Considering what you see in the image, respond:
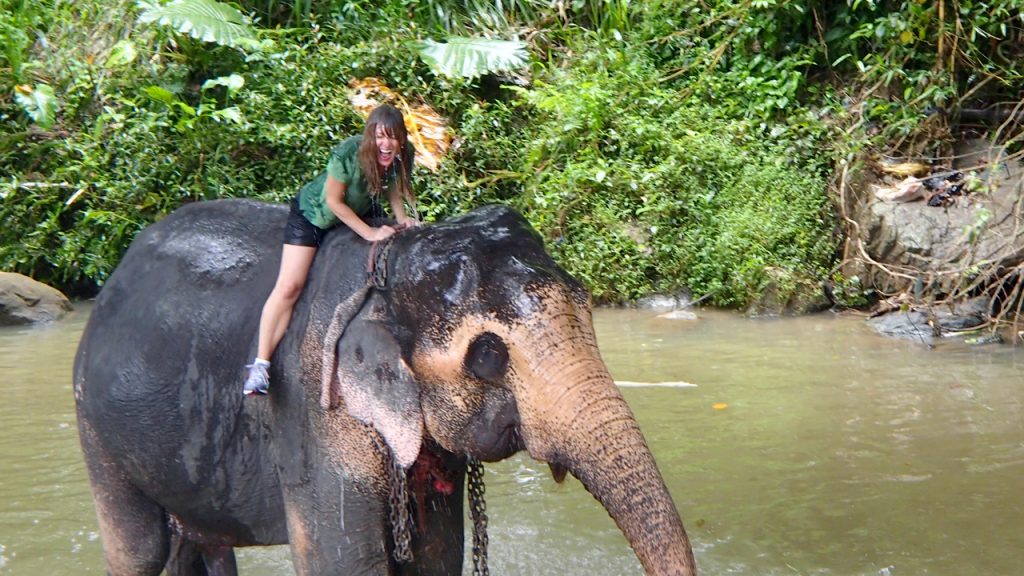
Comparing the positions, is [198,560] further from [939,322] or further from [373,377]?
[939,322]

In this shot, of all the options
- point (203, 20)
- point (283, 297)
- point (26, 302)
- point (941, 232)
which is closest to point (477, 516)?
point (283, 297)

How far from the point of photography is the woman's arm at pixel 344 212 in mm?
3465

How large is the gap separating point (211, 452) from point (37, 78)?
394 inches

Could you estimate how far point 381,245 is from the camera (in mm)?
3346

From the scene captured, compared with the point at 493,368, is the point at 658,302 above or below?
below

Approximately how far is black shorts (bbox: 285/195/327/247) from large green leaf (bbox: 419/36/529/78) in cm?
837

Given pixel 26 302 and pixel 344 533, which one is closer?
pixel 344 533

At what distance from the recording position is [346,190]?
12.0 ft

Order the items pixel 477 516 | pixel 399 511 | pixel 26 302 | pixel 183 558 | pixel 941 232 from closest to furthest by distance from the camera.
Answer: pixel 399 511
pixel 477 516
pixel 183 558
pixel 941 232
pixel 26 302

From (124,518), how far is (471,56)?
840 centimetres

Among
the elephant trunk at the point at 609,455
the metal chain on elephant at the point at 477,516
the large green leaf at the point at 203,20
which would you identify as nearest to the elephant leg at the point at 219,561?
the metal chain on elephant at the point at 477,516

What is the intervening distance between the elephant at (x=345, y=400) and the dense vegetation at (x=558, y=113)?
21.9 feet

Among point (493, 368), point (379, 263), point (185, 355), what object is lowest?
point (185, 355)

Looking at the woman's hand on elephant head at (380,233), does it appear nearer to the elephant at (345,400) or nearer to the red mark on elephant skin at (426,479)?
the elephant at (345,400)
